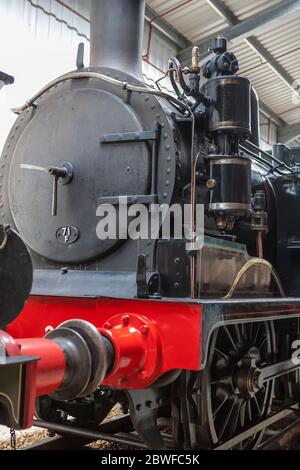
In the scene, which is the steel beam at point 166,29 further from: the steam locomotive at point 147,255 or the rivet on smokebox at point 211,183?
the rivet on smokebox at point 211,183

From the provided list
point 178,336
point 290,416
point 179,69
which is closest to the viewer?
point 178,336

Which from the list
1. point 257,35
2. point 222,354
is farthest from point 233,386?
point 257,35

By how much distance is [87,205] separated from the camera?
3021 millimetres

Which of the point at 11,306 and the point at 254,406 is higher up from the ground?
the point at 11,306

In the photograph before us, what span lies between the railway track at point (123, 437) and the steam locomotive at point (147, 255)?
0.20 ft

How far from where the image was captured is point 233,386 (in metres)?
2.81

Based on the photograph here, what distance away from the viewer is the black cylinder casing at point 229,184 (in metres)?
2.81

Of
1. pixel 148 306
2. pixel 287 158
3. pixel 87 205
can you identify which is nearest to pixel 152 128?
pixel 87 205

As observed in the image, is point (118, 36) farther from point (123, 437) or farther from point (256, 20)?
point (256, 20)

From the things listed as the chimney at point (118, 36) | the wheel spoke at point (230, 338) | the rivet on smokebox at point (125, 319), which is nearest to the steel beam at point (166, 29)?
the chimney at point (118, 36)

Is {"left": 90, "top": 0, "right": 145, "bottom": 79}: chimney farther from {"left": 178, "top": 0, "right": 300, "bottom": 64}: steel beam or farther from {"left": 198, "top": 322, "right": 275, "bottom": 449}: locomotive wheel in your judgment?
{"left": 178, "top": 0, "right": 300, "bottom": 64}: steel beam

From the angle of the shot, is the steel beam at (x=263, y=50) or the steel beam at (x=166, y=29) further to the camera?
the steel beam at (x=263, y=50)
